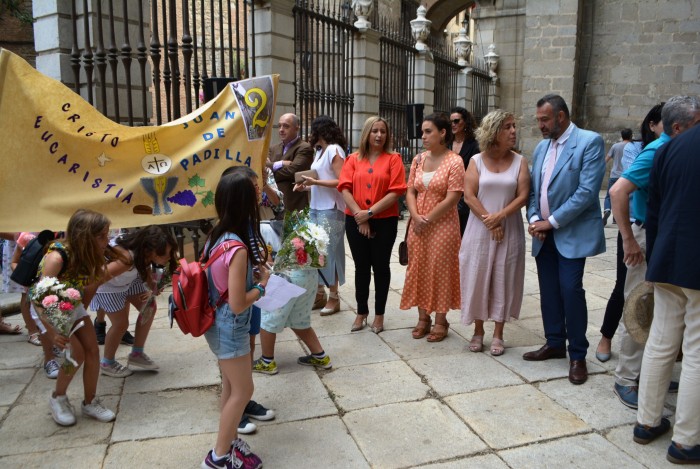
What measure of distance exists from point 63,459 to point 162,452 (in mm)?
516

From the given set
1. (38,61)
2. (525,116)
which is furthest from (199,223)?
(525,116)

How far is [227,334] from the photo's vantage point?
2928 mm

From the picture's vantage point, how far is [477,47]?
68.6ft

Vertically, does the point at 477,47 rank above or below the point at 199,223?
above

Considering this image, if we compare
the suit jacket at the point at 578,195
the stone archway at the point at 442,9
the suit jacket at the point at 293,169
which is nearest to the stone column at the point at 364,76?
the suit jacket at the point at 293,169

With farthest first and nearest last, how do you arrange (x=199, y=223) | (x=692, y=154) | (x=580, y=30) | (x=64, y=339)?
(x=580, y=30) → (x=199, y=223) → (x=64, y=339) → (x=692, y=154)

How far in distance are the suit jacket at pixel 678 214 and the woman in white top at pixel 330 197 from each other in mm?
2929

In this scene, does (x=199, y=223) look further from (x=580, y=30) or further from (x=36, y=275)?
(x=580, y=30)

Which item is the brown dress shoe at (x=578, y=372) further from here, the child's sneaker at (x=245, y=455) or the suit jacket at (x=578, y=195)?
the child's sneaker at (x=245, y=455)

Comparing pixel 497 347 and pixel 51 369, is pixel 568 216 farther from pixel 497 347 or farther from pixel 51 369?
pixel 51 369

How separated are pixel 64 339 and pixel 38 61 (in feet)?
17.8

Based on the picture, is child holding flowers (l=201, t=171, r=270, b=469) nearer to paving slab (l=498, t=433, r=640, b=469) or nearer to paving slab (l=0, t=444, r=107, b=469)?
paving slab (l=0, t=444, r=107, b=469)

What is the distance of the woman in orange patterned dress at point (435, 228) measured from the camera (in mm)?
4785

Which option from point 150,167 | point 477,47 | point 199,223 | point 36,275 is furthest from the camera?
point 477,47
